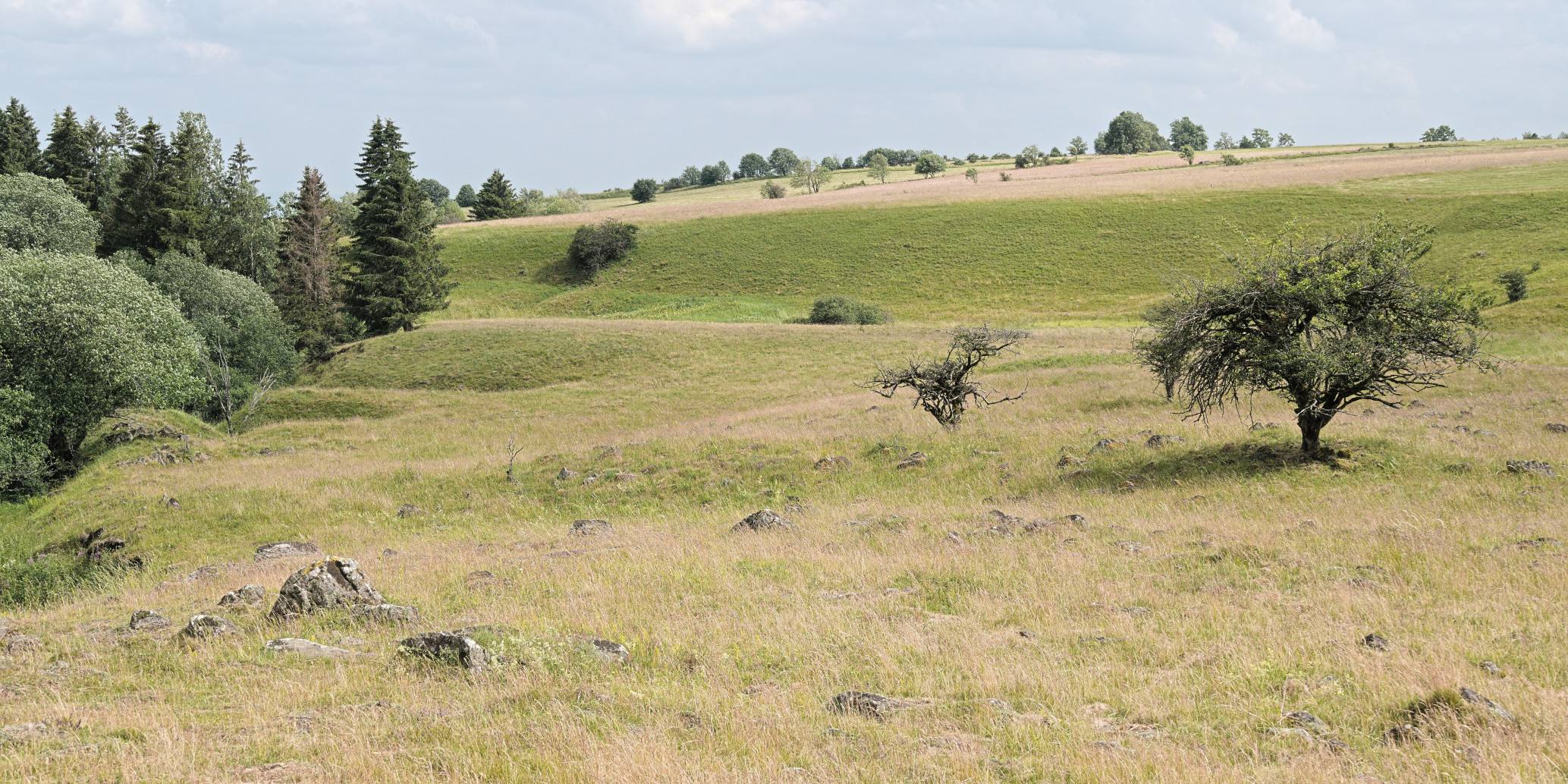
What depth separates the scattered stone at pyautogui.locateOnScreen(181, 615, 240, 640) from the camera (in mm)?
9953

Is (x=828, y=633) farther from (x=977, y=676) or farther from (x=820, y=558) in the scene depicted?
Answer: (x=820, y=558)

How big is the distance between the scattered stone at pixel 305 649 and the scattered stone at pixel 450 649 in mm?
813

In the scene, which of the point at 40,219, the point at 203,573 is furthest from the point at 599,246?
the point at 203,573

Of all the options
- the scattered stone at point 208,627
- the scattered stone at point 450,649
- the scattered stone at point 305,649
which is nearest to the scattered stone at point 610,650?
the scattered stone at point 450,649

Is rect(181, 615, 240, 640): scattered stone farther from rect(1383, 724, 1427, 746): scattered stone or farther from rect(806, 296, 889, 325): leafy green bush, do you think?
rect(806, 296, 889, 325): leafy green bush

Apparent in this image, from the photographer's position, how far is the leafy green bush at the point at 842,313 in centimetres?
6134

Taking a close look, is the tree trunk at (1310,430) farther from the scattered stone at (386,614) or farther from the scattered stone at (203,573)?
the scattered stone at (203,573)

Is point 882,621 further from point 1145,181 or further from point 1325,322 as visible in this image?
point 1145,181

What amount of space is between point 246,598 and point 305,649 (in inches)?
131

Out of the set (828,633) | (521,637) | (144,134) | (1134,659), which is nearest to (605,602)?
(521,637)

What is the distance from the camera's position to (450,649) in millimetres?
8391

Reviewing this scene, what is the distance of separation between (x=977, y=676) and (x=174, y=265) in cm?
6225

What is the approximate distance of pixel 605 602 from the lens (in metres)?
10.9

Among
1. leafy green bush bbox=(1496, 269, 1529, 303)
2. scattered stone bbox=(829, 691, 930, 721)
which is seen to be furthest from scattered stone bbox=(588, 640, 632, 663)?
leafy green bush bbox=(1496, 269, 1529, 303)
